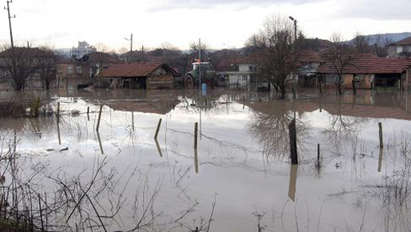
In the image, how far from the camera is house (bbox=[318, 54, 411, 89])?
113ft

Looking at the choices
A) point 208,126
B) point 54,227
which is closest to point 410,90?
point 208,126

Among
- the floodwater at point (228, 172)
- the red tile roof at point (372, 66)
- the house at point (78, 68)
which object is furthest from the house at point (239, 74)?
the floodwater at point (228, 172)

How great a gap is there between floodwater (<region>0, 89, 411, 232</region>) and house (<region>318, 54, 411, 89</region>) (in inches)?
696

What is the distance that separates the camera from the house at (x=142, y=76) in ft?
146

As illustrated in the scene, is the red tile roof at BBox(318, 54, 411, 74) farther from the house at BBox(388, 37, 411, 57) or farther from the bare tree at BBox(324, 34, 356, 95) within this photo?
the house at BBox(388, 37, 411, 57)

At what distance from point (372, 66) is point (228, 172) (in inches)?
1191

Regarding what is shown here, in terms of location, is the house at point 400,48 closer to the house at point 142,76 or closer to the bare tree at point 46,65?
the house at point 142,76

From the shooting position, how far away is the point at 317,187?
8.50 meters

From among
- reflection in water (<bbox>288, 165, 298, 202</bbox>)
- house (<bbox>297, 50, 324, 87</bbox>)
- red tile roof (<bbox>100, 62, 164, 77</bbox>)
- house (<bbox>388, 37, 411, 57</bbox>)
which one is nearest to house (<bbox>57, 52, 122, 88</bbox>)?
red tile roof (<bbox>100, 62, 164, 77</bbox>)

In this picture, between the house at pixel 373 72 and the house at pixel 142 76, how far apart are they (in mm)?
17305

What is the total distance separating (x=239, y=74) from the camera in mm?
46781

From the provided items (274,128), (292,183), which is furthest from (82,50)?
(292,183)

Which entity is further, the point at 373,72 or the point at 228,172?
the point at 373,72

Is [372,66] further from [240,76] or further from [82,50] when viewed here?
[82,50]
